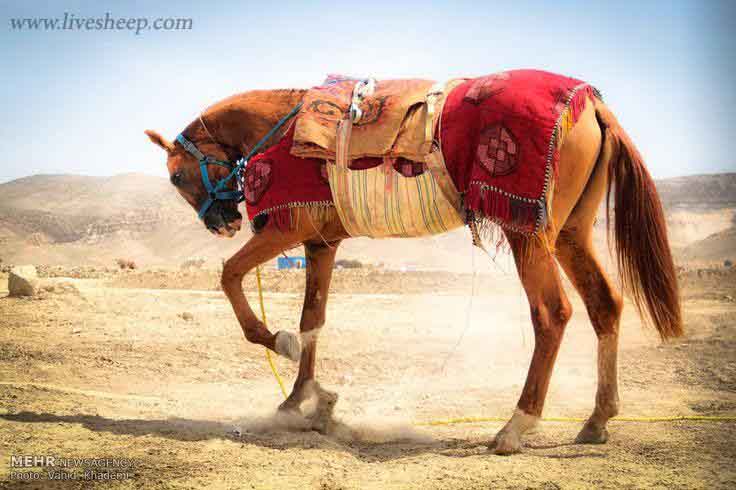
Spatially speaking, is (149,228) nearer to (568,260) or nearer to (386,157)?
(386,157)

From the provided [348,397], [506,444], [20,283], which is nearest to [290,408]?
[348,397]

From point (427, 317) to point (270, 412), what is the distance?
229 inches

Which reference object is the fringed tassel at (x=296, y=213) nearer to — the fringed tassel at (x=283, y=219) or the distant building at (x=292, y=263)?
the fringed tassel at (x=283, y=219)

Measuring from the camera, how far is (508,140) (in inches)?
141

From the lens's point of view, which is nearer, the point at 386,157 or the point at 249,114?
the point at 386,157

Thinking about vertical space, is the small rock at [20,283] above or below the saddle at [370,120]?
below

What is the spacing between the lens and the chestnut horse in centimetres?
379

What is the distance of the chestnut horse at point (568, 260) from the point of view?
3.79 metres

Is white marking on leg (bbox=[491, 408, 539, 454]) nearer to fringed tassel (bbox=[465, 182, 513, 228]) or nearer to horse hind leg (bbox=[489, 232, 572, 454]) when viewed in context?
horse hind leg (bbox=[489, 232, 572, 454])

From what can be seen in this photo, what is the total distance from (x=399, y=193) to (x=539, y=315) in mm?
1144

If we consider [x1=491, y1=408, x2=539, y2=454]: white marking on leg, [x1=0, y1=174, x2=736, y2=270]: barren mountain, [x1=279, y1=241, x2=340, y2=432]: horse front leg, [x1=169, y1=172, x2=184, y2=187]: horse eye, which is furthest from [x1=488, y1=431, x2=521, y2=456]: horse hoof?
[x1=0, y1=174, x2=736, y2=270]: barren mountain

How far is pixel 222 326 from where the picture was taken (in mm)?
8891
